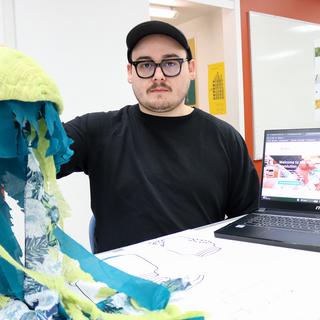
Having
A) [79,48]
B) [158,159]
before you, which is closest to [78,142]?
[158,159]

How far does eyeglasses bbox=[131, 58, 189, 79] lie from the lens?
3.77 ft

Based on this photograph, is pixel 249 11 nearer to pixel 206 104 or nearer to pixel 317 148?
pixel 206 104

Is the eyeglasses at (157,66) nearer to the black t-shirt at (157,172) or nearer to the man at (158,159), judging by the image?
the man at (158,159)

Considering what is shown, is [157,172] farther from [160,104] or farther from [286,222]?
[286,222]

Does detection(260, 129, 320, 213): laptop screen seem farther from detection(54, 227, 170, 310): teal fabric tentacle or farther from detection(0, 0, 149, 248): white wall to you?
detection(0, 0, 149, 248): white wall

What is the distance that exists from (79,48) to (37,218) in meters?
1.86

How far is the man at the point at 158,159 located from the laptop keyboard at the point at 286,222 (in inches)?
6.9

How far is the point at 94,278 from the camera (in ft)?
1.90

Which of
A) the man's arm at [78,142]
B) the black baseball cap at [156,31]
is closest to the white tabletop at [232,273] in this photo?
the man's arm at [78,142]

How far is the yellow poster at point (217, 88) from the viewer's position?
3270mm

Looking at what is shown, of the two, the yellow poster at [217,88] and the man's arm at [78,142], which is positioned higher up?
the yellow poster at [217,88]

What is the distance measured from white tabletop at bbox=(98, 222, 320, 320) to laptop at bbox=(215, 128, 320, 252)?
10 centimetres

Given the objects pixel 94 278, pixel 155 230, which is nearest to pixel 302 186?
pixel 155 230

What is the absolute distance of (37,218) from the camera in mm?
494
